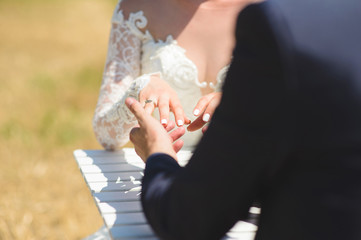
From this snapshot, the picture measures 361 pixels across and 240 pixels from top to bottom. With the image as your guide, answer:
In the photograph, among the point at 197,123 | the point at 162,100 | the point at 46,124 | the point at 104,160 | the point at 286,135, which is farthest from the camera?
the point at 46,124

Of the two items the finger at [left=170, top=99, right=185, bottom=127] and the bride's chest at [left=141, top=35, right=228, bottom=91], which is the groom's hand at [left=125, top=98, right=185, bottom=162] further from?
the bride's chest at [left=141, top=35, right=228, bottom=91]

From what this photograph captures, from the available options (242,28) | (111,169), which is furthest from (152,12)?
(242,28)

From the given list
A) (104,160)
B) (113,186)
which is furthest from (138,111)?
(104,160)

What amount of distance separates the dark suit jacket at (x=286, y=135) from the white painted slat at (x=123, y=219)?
1.30 feet

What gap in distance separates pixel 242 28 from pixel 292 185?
303 millimetres

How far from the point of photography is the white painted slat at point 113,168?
1.83 m

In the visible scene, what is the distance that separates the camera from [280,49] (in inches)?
33.9

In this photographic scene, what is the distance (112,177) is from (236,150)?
92 centimetres

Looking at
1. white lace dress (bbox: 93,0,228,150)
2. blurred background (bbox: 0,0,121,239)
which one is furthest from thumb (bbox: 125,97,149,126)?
blurred background (bbox: 0,0,121,239)

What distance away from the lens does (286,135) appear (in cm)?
89

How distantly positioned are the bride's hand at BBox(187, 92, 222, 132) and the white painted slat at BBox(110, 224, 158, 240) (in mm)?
391

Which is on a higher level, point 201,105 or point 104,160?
point 201,105

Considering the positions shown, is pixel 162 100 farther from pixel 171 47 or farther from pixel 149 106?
pixel 171 47

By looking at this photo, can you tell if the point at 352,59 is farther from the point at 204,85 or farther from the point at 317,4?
the point at 204,85
